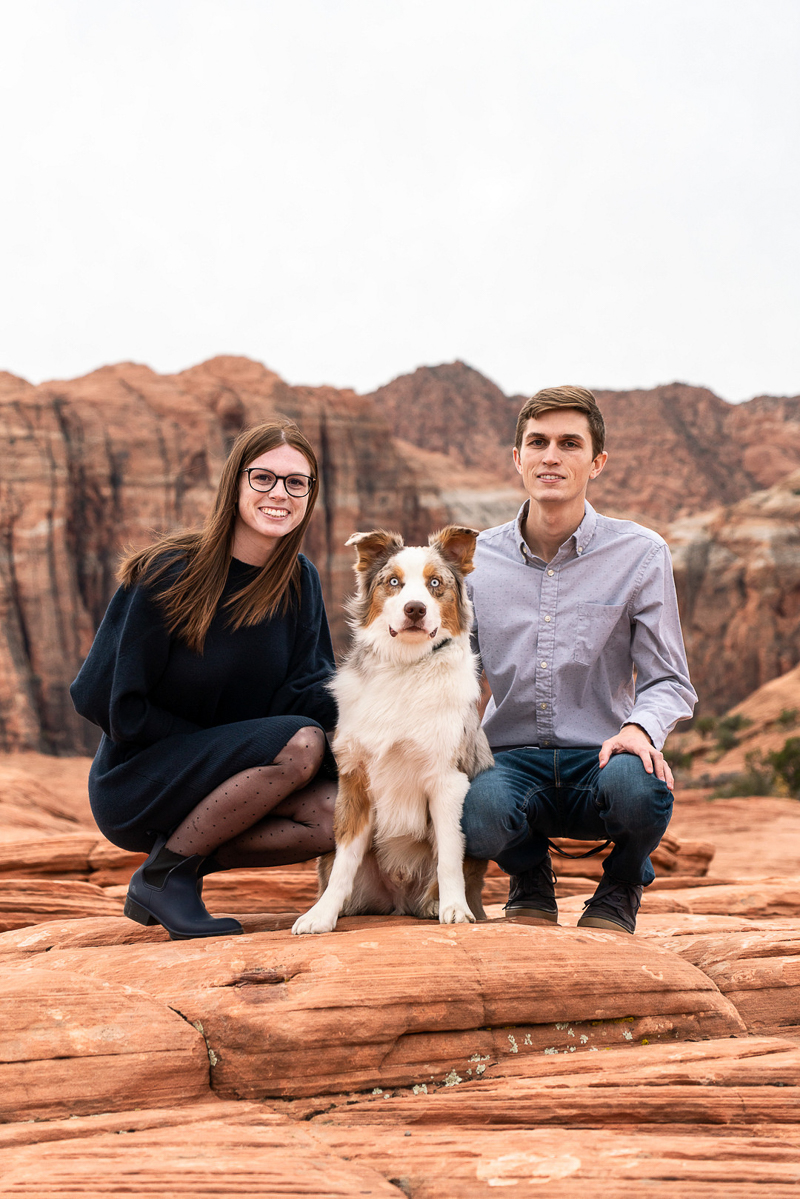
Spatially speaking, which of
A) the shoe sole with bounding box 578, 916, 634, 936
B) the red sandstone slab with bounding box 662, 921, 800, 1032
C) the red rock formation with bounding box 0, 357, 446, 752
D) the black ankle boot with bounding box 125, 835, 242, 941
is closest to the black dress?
the black ankle boot with bounding box 125, 835, 242, 941

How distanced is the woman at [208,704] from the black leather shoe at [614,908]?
4.87 feet

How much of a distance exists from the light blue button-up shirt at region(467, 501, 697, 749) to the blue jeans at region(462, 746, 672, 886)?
7.8 inches

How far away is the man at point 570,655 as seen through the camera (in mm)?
4578

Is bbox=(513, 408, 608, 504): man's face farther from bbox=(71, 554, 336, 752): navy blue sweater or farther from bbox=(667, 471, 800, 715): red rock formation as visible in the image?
bbox=(667, 471, 800, 715): red rock formation

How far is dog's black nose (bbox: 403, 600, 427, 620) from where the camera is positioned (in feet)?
13.3

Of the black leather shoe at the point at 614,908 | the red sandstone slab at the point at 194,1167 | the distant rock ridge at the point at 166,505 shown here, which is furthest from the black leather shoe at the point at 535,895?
the distant rock ridge at the point at 166,505

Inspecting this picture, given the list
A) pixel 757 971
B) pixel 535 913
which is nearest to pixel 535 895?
pixel 535 913

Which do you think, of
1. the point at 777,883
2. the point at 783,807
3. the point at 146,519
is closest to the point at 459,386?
the point at 146,519

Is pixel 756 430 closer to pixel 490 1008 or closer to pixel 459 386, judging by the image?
pixel 459 386

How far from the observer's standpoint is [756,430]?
87125mm

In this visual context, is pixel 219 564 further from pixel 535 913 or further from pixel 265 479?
pixel 535 913

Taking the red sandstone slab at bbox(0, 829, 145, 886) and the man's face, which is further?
the red sandstone slab at bbox(0, 829, 145, 886)

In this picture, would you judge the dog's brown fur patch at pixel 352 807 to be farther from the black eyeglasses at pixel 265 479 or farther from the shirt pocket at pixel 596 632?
the black eyeglasses at pixel 265 479

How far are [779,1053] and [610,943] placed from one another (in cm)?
83
